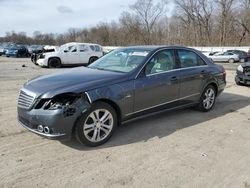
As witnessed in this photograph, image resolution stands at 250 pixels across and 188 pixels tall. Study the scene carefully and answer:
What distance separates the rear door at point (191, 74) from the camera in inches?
223

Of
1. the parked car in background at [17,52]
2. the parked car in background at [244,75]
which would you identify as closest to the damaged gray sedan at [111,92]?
the parked car in background at [244,75]

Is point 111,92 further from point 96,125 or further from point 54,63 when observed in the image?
point 54,63

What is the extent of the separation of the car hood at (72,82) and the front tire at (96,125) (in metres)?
0.34

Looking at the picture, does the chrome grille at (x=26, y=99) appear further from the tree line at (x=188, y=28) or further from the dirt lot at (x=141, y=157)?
the tree line at (x=188, y=28)

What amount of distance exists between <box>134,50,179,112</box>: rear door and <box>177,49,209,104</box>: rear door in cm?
21

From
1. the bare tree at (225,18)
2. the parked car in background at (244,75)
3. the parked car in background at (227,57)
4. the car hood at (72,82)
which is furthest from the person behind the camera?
the bare tree at (225,18)

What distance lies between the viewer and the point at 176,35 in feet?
213

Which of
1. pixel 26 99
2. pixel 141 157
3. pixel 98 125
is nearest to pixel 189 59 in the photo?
pixel 98 125

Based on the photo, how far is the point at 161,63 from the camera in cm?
530

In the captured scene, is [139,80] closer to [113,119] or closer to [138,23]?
[113,119]

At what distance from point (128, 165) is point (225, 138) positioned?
6.44 ft

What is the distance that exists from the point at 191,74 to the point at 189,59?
389mm

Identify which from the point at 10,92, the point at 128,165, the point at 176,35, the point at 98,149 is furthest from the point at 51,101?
the point at 176,35

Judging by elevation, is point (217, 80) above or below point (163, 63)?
below
